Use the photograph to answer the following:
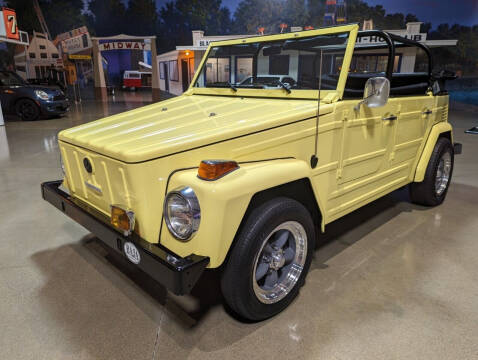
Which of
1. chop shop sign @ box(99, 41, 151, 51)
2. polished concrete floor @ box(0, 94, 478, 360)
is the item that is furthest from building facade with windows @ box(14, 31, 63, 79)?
polished concrete floor @ box(0, 94, 478, 360)

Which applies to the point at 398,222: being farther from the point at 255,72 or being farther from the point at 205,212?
the point at 205,212

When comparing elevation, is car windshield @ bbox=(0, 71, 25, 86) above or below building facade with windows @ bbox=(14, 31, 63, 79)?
below

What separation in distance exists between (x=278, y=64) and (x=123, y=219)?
78.8 inches

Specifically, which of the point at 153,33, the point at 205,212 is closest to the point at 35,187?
the point at 205,212

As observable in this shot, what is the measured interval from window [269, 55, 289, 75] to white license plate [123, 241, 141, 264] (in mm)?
1880

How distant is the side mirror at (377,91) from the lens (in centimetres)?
229

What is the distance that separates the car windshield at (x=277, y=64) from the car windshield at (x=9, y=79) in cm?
1038

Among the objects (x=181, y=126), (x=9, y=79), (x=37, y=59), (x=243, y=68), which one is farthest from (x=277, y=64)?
(x=37, y=59)

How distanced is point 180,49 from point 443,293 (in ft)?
57.3

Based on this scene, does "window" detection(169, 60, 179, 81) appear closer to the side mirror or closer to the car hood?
the car hood

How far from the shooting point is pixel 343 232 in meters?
3.44

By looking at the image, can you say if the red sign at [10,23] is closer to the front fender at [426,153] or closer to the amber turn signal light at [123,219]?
the amber turn signal light at [123,219]

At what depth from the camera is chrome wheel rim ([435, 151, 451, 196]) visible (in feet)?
13.6

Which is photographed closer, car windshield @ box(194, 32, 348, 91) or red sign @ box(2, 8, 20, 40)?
car windshield @ box(194, 32, 348, 91)
